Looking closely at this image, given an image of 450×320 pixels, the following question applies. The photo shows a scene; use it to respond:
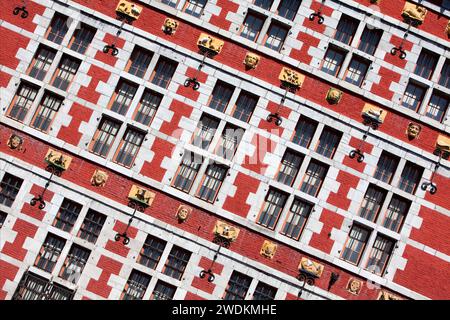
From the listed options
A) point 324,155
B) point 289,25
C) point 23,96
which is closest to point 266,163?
point 324,155

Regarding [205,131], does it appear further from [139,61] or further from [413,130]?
[413,130]

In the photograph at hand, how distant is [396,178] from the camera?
25.8 m

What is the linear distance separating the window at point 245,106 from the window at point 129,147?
4287mm

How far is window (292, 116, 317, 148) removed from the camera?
25859mm

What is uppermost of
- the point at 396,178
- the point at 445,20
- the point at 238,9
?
the point at 445,20

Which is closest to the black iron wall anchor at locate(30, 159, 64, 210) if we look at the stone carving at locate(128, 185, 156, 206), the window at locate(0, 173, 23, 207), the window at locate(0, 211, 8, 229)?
the window at locate(0, 173, 23, 207)

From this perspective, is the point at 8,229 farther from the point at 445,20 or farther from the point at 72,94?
the point at 445,20

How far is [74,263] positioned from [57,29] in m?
10.4

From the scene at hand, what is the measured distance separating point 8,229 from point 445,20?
21.2m

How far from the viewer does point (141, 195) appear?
25016 mm

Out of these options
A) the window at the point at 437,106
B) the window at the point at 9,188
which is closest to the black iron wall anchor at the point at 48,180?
the window at the point at 9,188

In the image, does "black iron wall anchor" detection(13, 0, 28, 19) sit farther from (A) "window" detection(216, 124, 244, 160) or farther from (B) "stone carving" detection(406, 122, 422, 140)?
(B) "stone carving" detection(406, 122, 422, 140)

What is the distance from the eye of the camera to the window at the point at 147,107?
25781 millimetres

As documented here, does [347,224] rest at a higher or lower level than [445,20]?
lower
